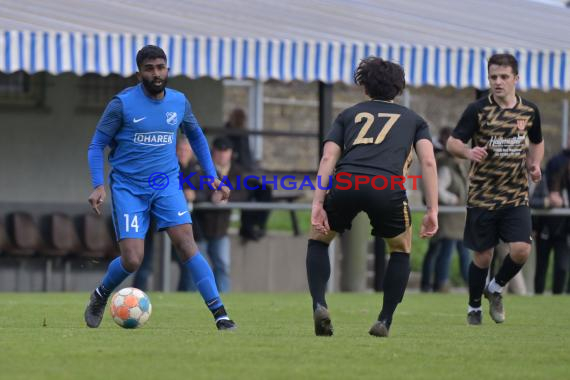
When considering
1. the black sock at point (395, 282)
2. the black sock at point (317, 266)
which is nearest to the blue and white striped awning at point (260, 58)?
the black sock at point (317, 266)

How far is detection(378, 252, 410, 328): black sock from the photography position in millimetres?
8922

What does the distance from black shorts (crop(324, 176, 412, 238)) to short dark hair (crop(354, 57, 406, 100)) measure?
0.62m

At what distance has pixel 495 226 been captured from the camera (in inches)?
443

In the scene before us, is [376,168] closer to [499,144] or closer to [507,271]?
[499,144]

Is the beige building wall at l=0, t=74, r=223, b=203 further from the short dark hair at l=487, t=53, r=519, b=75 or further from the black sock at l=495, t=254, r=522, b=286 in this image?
the short dark hair at l=487, t=53, r=519, b=75

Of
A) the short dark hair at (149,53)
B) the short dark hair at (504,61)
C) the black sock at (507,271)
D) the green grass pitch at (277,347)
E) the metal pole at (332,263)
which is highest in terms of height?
the short dark hair at (504,61)

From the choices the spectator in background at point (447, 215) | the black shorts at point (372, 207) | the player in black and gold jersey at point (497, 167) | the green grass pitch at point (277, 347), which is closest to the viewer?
the green grass pitch at point (277, 347)

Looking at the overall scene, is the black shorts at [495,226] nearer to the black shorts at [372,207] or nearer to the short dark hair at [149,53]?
the black shorts at [372,207]

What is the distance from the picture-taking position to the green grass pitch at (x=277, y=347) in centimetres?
704

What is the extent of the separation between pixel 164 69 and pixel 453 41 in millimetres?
8714

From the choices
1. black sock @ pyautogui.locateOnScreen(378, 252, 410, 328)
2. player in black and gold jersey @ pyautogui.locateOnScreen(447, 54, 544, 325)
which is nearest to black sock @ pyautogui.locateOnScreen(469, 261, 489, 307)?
player in black and gold jersey @ pyautogui.locateOnScreen(447, 54, 544, 325)

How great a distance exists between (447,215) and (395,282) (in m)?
9.97

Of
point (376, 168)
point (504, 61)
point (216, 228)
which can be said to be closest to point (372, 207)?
point (376, 168)

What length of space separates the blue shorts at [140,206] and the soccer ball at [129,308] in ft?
1.45
